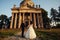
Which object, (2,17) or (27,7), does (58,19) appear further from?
(2,17)

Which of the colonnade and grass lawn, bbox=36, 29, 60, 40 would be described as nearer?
grass lawn, bbox=36, 29, 60, 40

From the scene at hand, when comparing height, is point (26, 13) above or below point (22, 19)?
above

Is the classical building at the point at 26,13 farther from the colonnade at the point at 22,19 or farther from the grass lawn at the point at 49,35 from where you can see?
the grass lawn at the point at 49,35

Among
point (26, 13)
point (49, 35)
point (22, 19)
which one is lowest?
point (49, 35)

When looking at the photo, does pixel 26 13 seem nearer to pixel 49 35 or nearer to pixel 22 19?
pixel 22 19

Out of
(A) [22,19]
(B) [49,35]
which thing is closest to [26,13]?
(A) [22,19]

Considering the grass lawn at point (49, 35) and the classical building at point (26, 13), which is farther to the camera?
the classical building at point (26, 13)

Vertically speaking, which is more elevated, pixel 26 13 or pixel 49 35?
pixel 26 13

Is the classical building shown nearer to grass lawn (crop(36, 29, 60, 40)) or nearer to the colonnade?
the colonnade

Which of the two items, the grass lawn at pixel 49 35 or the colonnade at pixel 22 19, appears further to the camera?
the colonnade at pixel 22 19

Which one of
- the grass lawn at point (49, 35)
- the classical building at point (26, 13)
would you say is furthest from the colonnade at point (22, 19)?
the grass lawn at point (49, 35)

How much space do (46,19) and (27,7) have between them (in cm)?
1298

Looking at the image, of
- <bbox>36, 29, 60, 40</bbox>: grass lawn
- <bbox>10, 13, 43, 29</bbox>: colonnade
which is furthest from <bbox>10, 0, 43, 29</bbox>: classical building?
<bbox>36, 29, 60, 40</bbox>: grass lawn

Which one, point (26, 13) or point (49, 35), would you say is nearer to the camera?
point (49, 35)
